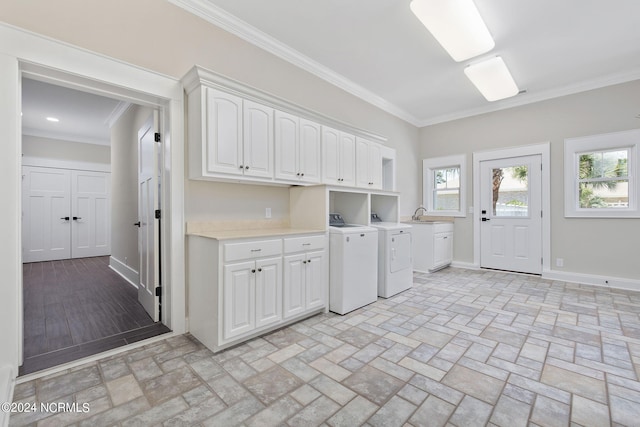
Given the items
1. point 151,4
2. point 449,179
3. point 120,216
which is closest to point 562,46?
point 449,179

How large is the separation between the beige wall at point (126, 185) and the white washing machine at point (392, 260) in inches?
124

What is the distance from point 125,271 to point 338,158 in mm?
3810

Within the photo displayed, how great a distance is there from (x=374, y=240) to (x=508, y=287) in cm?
222

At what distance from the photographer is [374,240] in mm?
3377

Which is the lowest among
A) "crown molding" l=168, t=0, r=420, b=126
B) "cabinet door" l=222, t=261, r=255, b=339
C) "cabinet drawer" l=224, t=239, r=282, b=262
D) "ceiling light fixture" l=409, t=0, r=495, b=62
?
"cabinet door" l=222, t=261, r=255, b=339

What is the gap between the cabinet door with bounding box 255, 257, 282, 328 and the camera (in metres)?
2.38

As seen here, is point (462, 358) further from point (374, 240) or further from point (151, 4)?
point (151, 4)

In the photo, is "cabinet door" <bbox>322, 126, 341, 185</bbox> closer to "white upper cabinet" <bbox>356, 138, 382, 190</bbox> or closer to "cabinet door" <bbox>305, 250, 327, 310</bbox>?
"white upper cabinet" <bbox>356, 138, 382, 190</bbox>

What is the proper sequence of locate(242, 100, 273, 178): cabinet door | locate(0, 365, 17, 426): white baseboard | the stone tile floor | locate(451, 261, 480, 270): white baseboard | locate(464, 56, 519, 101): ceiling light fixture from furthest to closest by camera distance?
1. locate(451, 261, 480, 270): white baseboard
2. locate(464, 56, 519, 101): ceiling light fixture
3. locate(242, 100, 273, 178): cabinet door
4. the stone tile floor
5. locate(0, 365, 17, 426): white baseboard

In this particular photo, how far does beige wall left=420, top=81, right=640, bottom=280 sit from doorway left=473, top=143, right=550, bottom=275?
0.39ft

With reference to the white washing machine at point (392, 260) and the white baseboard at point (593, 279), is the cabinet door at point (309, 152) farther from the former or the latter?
the white baseboard at point (593, 279)

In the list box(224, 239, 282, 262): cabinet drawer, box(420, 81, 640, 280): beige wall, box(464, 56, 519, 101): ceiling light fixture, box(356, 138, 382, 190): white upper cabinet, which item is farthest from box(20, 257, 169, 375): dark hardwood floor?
box(420, 81, 640, 280): beige wall

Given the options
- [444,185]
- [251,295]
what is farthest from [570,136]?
[251,295]

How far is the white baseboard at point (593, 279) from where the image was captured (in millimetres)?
3895
